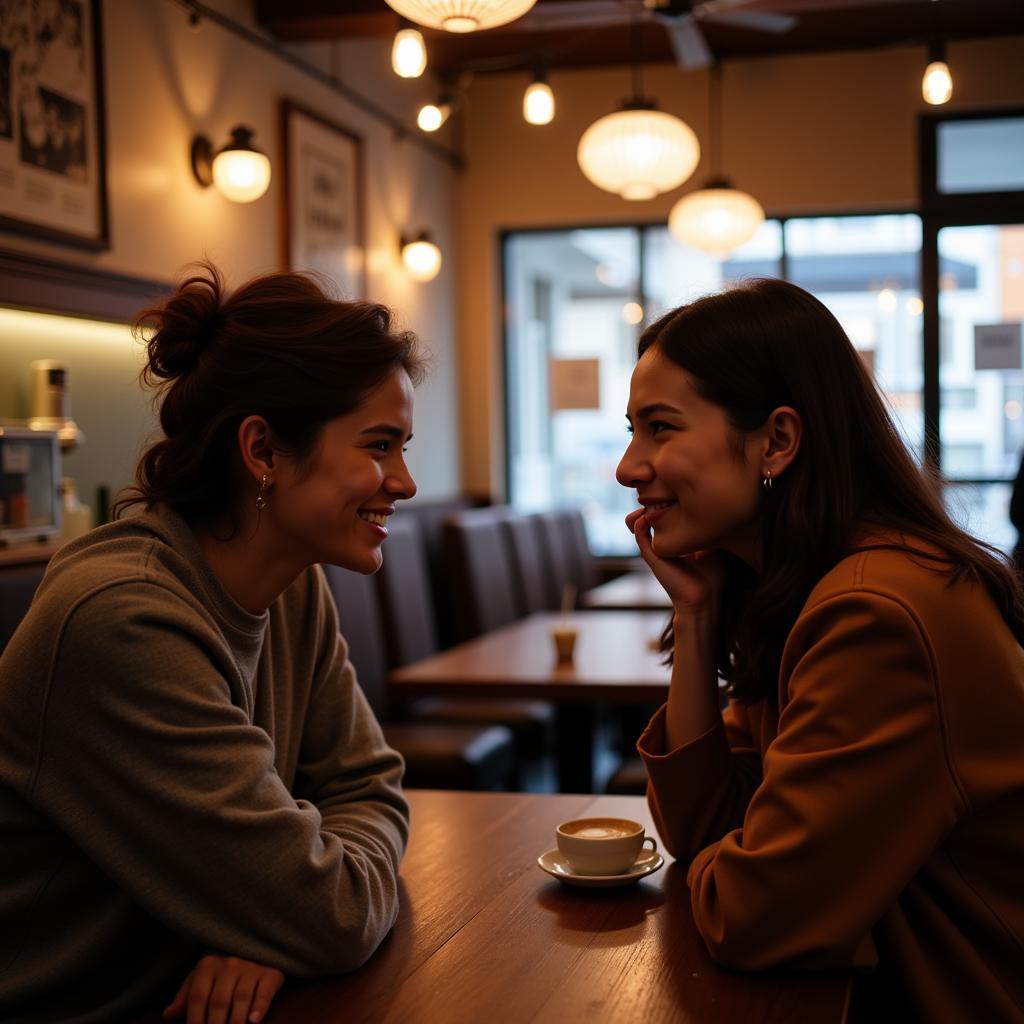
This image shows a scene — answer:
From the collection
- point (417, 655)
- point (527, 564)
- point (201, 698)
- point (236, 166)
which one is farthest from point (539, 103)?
point (201, 698)

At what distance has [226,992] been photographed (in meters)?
1.14

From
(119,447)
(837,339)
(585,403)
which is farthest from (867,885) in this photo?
(585,403)

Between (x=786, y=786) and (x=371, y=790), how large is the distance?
55cm

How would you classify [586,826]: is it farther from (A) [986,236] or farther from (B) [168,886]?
(A) [986,236]

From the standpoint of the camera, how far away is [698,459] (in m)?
1.42

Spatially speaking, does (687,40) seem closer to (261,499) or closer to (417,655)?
(417,655)

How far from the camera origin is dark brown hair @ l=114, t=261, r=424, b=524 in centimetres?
138

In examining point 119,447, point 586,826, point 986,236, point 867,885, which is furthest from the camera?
point 986,236

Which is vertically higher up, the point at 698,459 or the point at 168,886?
the point at 698,459

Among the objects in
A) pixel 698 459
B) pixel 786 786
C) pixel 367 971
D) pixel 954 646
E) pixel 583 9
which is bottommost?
pixel 367 971

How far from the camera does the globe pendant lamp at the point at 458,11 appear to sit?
2.64 m

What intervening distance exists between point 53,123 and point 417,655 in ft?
6.56

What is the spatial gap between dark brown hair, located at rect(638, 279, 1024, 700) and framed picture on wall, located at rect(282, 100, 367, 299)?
3.48 metres

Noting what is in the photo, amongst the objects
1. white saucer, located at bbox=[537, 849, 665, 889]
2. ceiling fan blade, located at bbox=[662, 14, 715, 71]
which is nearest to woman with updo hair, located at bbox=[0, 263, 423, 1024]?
white saucer, located at bbox=[537, 849, 665, 889]
